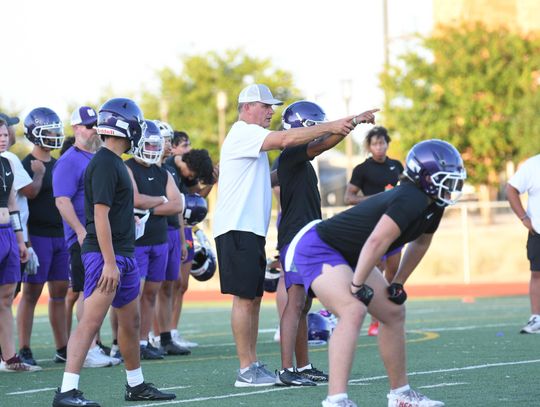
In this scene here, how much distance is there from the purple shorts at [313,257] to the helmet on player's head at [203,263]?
622 centimetres

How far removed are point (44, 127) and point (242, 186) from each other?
110 inches

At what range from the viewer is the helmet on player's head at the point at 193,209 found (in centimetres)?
1243

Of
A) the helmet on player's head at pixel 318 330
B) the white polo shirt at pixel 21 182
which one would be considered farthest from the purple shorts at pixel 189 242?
the white polo shirt at pixel 21 182

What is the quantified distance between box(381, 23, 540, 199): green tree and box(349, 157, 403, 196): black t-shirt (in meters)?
27.6

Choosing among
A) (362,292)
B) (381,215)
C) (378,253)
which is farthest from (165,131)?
(378,253)

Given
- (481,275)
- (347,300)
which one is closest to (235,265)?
(347,300)

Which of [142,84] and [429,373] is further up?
[142,84]

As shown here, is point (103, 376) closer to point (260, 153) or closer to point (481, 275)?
point (260, 153)

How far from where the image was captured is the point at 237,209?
8.98 m

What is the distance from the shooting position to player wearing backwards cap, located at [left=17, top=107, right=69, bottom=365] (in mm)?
11195

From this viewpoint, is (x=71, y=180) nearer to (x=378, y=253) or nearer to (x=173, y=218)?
(x=173, y=218)

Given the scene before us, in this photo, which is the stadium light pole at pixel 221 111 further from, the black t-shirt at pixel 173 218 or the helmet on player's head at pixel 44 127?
the helmet on player's head at pixel 44 127

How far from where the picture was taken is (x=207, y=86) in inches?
2115

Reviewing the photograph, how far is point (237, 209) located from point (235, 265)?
43cm
